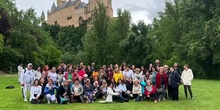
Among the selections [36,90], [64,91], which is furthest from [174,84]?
[36,90]

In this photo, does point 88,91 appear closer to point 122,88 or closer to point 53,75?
point 122,88

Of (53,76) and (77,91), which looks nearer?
(77,91)

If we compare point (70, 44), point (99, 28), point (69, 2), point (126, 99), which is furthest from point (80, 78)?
point (69, 2)

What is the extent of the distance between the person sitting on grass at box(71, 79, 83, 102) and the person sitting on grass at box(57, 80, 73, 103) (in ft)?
0.79

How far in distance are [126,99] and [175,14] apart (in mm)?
37941

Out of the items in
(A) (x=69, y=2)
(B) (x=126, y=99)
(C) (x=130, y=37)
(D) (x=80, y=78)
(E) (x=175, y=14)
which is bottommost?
(B) (x=126, y=99)

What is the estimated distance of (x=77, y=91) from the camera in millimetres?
16375

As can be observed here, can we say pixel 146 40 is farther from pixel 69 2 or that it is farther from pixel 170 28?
pixel 69 2

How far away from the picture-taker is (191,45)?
36531 mm

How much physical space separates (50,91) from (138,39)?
1404 inches

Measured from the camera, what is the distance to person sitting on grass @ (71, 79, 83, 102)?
53.8 ft

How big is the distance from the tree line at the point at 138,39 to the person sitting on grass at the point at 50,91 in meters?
21.9

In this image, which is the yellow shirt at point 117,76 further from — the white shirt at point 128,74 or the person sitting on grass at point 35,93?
the person sitting on grass at point 35,93

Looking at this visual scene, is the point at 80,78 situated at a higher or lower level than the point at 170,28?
lower
